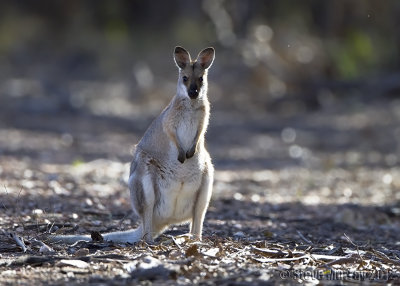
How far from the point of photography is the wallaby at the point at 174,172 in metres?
6.79

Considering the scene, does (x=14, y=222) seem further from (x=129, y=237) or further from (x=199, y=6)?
(x=199, y=6)

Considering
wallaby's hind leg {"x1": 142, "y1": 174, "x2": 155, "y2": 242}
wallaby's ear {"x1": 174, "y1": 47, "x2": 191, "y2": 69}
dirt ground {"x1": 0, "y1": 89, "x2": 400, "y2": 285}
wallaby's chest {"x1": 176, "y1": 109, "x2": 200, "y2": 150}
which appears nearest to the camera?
dirt ground {"x1": 0, "y1": 89, "x2": 400, "y2": 285}

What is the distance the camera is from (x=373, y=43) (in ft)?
88.3

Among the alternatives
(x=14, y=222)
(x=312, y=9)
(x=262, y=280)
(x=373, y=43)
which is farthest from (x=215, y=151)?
(x=312, y=9)

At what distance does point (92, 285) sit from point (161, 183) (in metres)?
1.98

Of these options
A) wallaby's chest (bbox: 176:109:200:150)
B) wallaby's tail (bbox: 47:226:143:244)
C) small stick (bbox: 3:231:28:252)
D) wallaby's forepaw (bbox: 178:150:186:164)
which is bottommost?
small stick (bbox: 3:231:28:252)

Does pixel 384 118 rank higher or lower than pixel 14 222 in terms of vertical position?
higher

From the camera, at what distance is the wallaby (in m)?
6.79

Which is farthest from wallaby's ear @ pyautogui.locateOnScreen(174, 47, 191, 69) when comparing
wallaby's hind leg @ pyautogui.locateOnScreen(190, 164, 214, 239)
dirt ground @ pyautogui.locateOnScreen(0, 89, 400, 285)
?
dirt ground @ pyautogui.locateOnScreen(0, 89, 400, 285)

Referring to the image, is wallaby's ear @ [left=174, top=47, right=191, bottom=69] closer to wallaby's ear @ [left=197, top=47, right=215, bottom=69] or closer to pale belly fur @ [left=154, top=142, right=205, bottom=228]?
wallaby's ear @ [left=197, top=47, right=215, bottom=69]

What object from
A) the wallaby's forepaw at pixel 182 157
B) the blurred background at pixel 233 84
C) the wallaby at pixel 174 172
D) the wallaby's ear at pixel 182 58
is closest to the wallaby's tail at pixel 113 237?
the wallaby at pixel 174 172

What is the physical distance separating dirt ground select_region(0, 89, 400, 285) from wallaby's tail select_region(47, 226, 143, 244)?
0.46ft

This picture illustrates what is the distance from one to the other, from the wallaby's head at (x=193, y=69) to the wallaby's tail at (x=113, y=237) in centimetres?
130

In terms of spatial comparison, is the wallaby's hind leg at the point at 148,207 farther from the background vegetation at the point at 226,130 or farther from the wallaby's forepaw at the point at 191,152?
the wallaby's forepaw at the point at 191,152
